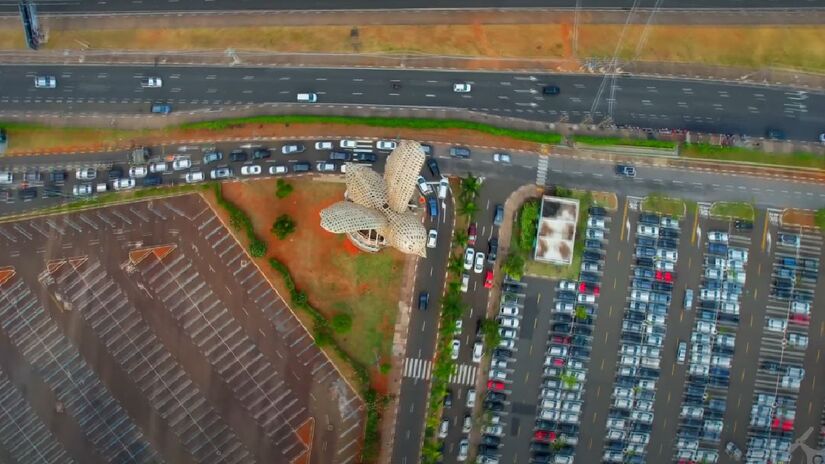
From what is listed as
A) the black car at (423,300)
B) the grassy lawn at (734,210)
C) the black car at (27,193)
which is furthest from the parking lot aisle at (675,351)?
the black car at (27,193)

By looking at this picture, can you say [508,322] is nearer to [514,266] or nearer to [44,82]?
[514,266]

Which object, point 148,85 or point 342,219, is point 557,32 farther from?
point 148,85

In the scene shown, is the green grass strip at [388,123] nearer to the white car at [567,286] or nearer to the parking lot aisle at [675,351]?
the white car at [567,286]

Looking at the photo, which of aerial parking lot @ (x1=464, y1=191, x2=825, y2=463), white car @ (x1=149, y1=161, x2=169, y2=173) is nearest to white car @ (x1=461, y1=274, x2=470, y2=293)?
aerial parking lot @ (x1=464, y1=191, x2=825, y2=463)

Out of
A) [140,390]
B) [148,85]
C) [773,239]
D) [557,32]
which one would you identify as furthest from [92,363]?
[773,239]

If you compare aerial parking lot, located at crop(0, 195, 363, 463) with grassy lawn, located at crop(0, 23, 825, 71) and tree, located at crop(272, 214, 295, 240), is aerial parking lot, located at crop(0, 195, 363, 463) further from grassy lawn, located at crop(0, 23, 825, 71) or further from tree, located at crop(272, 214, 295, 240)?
grassy lawn, located at crop(0, 23, 825, 71)

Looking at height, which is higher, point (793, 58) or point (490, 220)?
point (793, 58)

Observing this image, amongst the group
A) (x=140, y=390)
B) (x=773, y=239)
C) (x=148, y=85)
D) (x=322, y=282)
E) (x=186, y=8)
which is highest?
(x=186, y=8)
